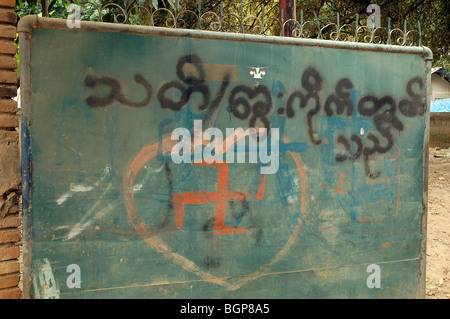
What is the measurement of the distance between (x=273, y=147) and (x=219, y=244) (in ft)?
2.59

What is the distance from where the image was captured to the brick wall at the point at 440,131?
45.2ft

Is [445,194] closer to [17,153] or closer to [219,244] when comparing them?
[219,244]

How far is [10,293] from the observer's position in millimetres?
2506

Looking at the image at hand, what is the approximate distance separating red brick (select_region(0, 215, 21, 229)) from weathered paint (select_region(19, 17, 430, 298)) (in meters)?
0.14

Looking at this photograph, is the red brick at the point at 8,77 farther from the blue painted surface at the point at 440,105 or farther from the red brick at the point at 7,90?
the blue painted surface at the point at 440,105

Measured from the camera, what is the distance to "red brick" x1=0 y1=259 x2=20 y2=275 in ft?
8.14

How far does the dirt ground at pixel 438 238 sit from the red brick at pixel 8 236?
3649 millimetres

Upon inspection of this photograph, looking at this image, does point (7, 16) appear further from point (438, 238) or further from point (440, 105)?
point (440, 105)

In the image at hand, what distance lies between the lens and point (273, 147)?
2.92 m

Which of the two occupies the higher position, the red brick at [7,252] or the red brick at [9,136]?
the red brick at [9,136]

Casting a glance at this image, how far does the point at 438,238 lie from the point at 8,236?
4933mm

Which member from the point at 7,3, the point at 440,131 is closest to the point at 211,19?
the point at 7,3

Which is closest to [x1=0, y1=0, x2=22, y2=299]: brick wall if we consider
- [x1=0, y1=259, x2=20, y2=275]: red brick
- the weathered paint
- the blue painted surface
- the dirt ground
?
[x1=0, y1=259, x2=20, y2=275]: red brick

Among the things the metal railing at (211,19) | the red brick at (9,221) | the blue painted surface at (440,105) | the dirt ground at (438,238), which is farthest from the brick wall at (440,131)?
the red brick at (9,221)
